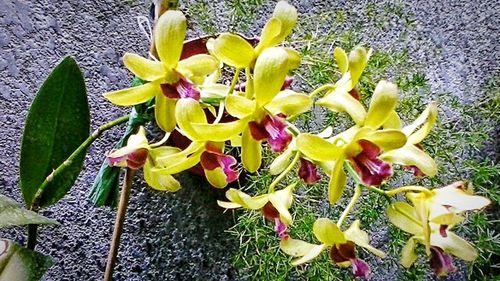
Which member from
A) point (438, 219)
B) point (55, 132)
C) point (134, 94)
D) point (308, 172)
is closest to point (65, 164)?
point (55, 132)

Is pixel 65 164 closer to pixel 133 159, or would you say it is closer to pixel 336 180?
pixel 133 159

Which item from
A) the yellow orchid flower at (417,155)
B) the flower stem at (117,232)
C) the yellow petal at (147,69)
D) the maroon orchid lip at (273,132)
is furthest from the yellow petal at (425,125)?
the flower stem at (117,232)

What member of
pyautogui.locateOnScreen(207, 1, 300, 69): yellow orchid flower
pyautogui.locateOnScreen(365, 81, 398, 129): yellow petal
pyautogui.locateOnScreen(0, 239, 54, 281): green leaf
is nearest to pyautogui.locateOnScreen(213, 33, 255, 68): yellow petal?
pyautogui.locateOnScreen(207, 1, 300, 69): yellow orchid flower

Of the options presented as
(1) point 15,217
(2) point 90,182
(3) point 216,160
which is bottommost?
(2) point 90,182

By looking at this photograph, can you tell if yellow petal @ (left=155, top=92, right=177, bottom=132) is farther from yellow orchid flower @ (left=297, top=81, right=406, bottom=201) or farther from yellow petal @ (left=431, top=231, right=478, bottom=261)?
yellow petal @ (left=431, top=231, right=478, bottom=261)

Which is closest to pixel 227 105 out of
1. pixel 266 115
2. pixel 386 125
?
pixel 266 115

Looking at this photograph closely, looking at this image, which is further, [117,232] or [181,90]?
[117,232]
